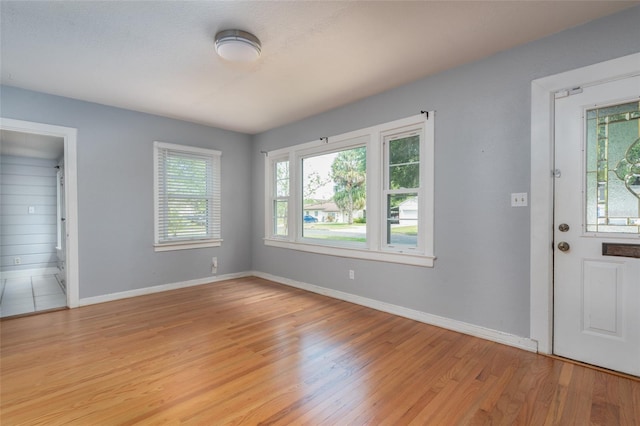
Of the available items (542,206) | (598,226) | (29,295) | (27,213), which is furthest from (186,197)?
(598,226)

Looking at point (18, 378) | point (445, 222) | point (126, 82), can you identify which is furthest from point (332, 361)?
point (126, 82)

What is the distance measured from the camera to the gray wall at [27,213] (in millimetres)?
5316

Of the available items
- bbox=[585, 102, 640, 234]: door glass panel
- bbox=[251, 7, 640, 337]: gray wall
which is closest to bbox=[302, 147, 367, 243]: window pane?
bbox=[251, 7, 640, 337]: gray wall

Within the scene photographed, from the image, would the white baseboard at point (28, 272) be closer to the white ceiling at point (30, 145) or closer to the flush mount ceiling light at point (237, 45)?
the white ceiling at point (30, 145)

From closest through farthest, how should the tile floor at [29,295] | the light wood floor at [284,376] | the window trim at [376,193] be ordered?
1. the light wood floor at [284,376]
2. the window trim at [376,193]
3. the tile floor at [29,295]

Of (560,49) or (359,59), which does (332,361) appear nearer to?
(359,59)

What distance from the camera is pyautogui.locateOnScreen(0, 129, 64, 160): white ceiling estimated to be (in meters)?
3.93

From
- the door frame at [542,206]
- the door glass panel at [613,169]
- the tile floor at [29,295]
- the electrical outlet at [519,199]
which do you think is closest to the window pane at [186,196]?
the tile floor at [29,295]

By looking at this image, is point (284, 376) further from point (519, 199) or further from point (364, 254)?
point (519, 199)

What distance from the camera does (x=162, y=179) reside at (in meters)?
4.45

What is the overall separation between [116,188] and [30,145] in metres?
1.92

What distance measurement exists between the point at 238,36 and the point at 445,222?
251 centimetres

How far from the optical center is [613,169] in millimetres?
2168

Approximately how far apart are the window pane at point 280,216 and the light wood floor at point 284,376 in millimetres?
2005
